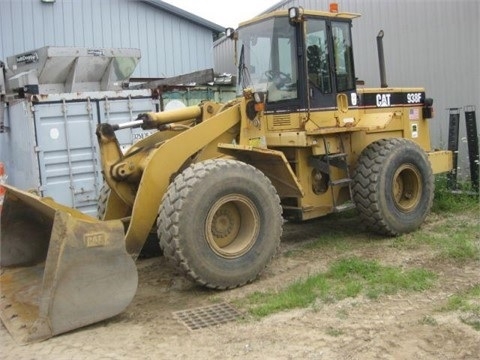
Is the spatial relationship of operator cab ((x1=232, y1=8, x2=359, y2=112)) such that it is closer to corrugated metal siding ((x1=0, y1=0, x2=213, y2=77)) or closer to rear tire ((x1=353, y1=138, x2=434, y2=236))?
rear tire ((x1=353, y1=138, x2=434, y2=236))

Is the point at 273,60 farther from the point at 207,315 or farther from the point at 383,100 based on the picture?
the point at 207,315

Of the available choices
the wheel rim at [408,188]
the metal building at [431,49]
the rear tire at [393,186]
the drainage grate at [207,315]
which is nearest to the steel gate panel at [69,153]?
the rear tire at [393,186]

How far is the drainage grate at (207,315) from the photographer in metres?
4.23

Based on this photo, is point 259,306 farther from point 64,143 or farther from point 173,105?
point 173,105

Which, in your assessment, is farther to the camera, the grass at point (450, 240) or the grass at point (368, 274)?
the grass at point (450, 240)

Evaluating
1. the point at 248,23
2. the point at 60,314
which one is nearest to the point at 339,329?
the point at 60,314

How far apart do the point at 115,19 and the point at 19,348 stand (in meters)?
11.6

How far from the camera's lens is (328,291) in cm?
477

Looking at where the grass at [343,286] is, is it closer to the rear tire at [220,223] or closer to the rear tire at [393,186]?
the rear tire at [220,223]

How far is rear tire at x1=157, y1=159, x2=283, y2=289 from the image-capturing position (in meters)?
4.61

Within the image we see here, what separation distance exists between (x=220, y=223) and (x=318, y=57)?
7.61 feet

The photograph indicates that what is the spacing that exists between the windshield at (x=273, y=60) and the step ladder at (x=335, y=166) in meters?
0.74

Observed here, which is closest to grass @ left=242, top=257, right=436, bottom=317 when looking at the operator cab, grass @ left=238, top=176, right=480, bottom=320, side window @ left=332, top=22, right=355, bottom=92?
grass @ left=238, top=176, right=480, bottom=320

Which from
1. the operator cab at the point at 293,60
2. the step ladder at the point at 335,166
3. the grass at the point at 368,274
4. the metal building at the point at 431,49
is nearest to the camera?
the grass at the point at 368,274
